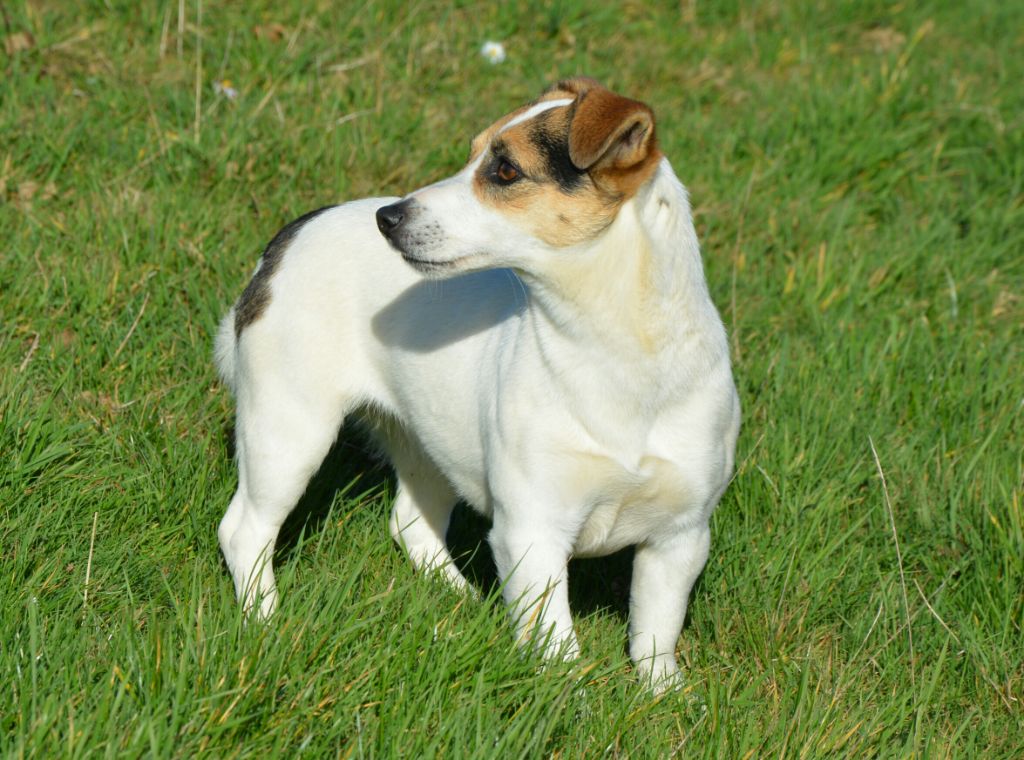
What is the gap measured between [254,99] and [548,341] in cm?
339

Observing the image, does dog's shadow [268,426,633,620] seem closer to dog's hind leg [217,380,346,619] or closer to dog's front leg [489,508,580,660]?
dog's hind leg [217,380,346,619]

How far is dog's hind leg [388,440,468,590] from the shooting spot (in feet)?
15.6

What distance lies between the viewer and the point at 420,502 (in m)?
4.91

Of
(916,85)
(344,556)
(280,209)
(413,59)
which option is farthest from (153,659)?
(916,85)

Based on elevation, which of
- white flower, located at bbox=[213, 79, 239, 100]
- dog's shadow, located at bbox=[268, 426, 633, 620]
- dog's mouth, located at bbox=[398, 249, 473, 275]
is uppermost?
dog's mouth, located at bbox=[398, 249, 473, 275]

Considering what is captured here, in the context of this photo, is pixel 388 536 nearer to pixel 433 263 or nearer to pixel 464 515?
pixel 464 515

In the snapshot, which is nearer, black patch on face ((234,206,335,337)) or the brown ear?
the brown ear

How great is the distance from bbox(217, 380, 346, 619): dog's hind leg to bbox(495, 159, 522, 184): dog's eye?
1.17 m

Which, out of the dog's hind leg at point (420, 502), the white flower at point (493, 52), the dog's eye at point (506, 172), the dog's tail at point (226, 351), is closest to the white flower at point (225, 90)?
the white flower at point (493, 52)

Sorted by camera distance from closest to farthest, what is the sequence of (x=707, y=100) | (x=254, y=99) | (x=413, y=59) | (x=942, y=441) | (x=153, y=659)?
(x=153, y=659) < (x=942, y=441) < (x=254, y=99) < (x=413, y=59) < (x=707, y=100)

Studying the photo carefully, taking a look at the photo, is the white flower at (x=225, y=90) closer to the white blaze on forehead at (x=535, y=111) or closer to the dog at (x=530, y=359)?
the dog at (x=530, y=359)

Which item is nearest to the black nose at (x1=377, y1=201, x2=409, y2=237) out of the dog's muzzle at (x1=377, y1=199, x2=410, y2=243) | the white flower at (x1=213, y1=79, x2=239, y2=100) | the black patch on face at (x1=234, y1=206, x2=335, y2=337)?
the dog's muzzle at (x1=377, y1=199, x2=410, y2=243)

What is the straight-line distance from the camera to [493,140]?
3.66m

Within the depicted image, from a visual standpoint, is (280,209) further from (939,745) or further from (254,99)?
(939,745)
